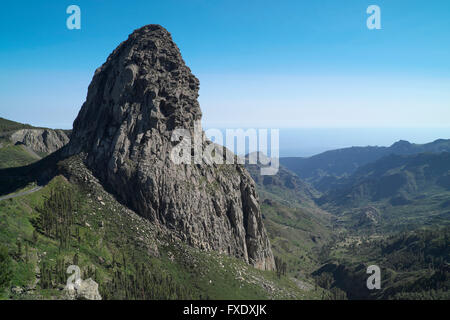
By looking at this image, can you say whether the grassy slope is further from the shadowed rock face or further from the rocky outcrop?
the shadowed rock face

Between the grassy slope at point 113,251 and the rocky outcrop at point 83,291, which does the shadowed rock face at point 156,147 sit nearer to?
the grassy slope at point 113,251

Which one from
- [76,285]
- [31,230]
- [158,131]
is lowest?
[76,285]

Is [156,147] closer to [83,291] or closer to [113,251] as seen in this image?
[113,251]

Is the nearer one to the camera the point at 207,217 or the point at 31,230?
the point at 31,230
